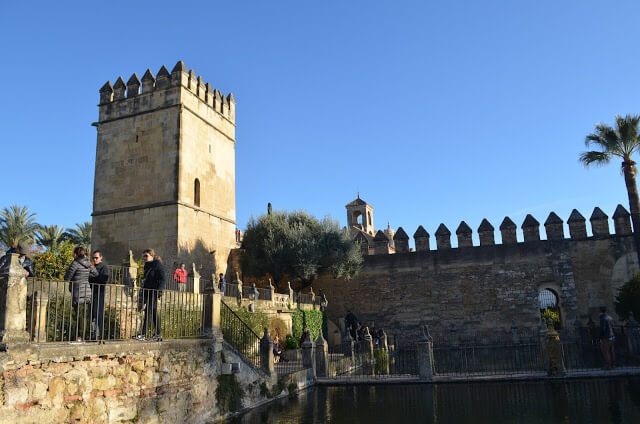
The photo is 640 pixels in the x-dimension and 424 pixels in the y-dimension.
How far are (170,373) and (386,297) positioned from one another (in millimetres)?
16935

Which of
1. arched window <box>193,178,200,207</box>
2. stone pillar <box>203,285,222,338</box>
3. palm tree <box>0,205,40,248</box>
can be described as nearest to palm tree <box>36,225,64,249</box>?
palm tree <box>0,205,40,248</box>

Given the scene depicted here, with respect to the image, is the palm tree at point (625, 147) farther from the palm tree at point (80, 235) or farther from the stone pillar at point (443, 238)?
the palm tree at point (80, 235)

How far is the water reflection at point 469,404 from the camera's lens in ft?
26.5

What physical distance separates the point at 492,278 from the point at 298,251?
8883 millimetres

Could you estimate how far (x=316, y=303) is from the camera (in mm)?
23547

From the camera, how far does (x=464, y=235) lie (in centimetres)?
2303

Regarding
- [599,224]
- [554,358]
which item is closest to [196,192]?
[554,358]

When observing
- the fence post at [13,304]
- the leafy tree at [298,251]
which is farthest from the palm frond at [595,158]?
the fence post at [13,304]

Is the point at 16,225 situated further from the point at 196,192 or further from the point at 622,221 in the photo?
the point at 622,221

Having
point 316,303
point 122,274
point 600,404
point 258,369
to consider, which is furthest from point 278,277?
point 600,404

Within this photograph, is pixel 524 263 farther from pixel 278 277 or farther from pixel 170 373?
pixel 170 373

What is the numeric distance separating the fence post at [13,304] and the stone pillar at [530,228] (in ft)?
68.3

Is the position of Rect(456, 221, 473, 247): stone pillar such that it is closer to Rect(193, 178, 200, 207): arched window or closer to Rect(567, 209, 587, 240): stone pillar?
Rect(567, 209, 587, 240): stone pillar

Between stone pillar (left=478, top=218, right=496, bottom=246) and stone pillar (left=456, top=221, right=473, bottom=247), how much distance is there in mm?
443
